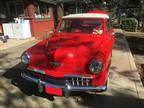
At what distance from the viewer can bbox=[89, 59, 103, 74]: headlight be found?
4.48 meters

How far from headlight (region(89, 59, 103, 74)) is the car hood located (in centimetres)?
15

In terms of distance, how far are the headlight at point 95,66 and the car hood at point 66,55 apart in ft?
0.48

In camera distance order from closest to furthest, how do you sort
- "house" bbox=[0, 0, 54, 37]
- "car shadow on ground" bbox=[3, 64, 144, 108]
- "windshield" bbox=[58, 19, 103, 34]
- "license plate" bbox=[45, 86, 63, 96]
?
1. "license plate" bbox=[45, 86, 63, 96]
2. "car shadow on ground" bbox=[3, 64, 144, 108]
3. "windshield" bbox=[58, 19, 103, 34]
4. "house" bbox=[0, 0, 54, 37]

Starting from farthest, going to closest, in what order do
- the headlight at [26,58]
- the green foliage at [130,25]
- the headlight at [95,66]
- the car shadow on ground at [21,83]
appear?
the green foliage at [130,25] < the car shadow on ground at [21,83] < the headlight at [26,58] < the headlight at [95,66]

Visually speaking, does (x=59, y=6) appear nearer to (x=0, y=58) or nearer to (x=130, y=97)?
(x=0, y=58)

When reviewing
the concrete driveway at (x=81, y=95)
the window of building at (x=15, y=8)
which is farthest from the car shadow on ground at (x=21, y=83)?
the window of building at (x=15, y=8)

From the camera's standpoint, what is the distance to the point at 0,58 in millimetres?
8914

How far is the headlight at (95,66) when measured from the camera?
14.7ft

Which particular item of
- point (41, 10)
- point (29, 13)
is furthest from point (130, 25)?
point (29, 13)

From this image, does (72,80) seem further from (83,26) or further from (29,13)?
(29,13)

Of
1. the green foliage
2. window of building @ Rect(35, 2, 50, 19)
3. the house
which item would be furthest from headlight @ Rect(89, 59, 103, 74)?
the green foliage

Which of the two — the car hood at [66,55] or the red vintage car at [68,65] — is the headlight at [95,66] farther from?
the car hood at [66,55]

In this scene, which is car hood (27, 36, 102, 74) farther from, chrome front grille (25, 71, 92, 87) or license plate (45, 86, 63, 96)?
license plate (45, 86, 63, 96)

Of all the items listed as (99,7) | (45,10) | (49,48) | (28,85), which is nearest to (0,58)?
(28,85)
